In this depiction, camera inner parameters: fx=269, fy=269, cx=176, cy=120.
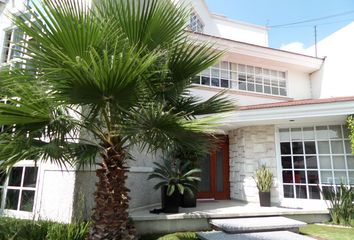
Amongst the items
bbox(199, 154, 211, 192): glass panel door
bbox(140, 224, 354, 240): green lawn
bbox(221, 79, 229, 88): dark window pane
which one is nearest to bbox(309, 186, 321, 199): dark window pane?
bbox(140, 224, 354, 240): green lawn

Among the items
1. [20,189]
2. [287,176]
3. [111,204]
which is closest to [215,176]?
[287,176]

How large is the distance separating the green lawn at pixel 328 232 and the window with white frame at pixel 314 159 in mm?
2380

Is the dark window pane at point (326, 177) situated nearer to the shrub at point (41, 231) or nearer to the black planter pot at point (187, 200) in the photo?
the black planter pot at point (187, 200)

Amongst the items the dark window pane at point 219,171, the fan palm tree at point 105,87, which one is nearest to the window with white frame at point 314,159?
the dark window pane at point 219,171

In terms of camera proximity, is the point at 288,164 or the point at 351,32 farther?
the point at 351,32

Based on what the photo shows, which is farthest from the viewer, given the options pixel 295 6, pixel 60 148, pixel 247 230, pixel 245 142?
pixel 295 6

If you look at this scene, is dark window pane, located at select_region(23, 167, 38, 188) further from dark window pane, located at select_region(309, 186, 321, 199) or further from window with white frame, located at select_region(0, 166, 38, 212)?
dark window pane, located at select_region(309, 186, 321, 199)

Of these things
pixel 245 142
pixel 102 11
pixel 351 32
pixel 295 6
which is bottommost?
pixel 245 142

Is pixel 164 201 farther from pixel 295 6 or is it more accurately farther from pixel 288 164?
pixel 295 6

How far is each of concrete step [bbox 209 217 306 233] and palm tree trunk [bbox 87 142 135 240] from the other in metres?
2.90

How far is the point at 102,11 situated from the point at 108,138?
2.26 m

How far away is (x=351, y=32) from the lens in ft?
39.4

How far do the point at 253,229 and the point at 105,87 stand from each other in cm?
505

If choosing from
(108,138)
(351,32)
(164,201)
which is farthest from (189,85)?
(351,32)
